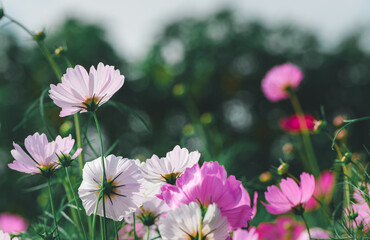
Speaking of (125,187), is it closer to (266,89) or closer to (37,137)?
(37,137)

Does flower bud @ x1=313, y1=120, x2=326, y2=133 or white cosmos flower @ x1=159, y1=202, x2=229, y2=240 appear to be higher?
white cosmos flower @ x1=159, y1=202, x2=229, y2=240

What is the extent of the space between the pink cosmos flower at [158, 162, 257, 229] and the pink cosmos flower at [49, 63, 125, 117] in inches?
3.7

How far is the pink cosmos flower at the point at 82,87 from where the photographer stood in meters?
0.33

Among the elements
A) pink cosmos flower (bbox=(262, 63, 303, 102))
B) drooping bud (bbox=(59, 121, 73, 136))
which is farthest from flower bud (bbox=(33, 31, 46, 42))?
pink cosmos flower (bbox=(262, 63, 303, 102))

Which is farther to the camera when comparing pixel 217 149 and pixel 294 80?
pixel 217 149

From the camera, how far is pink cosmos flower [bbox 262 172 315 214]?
0.36 m

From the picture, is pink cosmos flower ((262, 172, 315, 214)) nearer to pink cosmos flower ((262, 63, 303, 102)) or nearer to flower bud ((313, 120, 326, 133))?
flower bud ((313, 120, 326, 133))

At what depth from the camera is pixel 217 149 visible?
1395mm

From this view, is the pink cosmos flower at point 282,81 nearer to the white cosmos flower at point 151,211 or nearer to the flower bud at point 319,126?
the flower bud at point 319,126

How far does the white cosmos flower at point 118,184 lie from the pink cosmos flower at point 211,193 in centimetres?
3

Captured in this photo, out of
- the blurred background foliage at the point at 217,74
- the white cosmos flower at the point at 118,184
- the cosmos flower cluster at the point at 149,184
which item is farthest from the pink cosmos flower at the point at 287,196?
the blurred background foliage at the point at 217,74

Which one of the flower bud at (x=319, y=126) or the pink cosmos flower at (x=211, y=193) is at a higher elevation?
the pink cosmos flower at (x=211, y=193)

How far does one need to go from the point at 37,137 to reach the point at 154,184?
11 centimetres

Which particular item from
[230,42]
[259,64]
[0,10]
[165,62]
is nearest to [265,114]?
[259,64]
